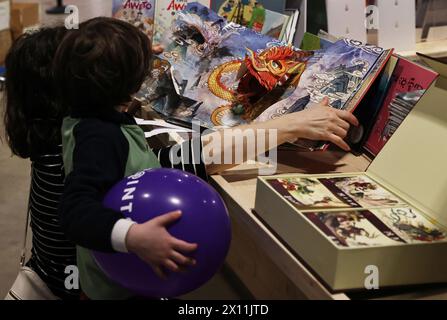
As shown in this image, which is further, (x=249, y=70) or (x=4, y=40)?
(x=4, y=40)

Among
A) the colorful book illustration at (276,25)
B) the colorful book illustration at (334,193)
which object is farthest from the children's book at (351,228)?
the colorful book illustration at (276,25)

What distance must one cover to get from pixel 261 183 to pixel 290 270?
0.62ft

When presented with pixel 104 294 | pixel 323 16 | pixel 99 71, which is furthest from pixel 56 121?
pixel 323 16

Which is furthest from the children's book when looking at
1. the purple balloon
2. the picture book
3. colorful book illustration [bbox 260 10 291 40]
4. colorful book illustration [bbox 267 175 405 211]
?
colorful book illustration [bbox 260 10 291 40]

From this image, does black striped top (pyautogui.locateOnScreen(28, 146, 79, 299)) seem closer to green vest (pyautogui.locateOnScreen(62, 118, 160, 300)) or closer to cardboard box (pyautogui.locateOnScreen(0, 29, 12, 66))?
green vest (pyautogui.locateOnScreen(62, 118, 160, 300))

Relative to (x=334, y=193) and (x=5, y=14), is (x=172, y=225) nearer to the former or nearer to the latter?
(x=334, y=193)

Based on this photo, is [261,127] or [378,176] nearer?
[378,176]

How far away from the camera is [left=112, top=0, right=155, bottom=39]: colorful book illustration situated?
6.49 feet

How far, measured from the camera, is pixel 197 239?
1016mm

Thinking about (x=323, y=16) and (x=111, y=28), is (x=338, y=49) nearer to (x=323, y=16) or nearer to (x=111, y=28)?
(x=323, y=16)

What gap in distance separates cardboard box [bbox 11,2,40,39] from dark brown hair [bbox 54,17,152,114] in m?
3.58

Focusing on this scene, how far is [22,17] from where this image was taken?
4695mm

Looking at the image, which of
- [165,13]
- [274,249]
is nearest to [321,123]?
[274,249]

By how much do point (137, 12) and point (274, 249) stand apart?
118 centimetres
